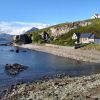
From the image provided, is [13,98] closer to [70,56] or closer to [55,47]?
[70,56]

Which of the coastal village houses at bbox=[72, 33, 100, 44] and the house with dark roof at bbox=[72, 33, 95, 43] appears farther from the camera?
the house with dark roof at bbox=[72, 33, 95, 43]

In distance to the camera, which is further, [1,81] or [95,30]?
[95,30]

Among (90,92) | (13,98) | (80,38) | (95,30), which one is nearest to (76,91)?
(90,92)

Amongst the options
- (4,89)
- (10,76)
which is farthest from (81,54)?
(4,89)

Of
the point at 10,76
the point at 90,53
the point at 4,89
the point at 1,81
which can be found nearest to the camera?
the point at 4,89

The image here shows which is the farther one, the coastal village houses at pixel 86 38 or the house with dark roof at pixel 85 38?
the house with dark roof at pixel 85 38

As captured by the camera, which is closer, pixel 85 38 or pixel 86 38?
pixel 86 38

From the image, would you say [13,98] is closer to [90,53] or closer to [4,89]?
[4,89]

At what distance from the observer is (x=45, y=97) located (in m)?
36.6

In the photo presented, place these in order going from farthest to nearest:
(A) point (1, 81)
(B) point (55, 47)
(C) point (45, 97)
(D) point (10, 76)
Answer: (B) point (55, 47) → (D) point (10, 76) → (A) point (1, 81) → (C) point (45, 97)

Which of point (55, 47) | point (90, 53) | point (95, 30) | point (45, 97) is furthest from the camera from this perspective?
point (95, 30)

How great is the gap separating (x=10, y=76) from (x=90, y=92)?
32.9m

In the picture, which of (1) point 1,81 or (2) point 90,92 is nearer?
(2) point 90,92

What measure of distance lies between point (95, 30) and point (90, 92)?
159 meters
